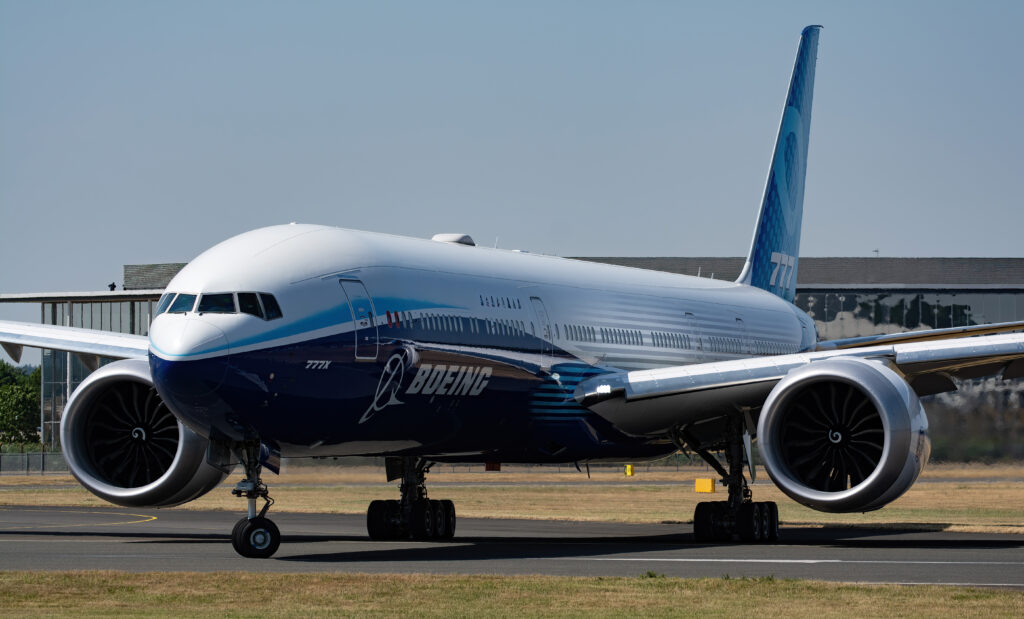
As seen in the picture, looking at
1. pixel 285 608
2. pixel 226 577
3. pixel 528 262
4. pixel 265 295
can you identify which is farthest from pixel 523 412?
pixel 285 608

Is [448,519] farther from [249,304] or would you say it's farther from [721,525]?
[249,304]

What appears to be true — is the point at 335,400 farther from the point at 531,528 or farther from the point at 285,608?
the point at 531,528

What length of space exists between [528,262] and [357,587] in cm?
1031

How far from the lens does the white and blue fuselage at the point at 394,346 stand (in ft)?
59.2

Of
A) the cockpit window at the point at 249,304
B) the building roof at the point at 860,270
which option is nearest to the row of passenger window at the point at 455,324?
the cockpit window at the point at 249,304

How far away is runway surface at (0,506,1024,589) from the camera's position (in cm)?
1788

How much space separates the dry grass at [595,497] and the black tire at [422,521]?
318 inches

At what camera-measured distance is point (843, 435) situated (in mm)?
21500

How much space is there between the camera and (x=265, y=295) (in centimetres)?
1839

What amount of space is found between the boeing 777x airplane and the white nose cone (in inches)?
1.0

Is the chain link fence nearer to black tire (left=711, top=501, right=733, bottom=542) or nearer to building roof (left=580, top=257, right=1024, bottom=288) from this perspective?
building roof (left=580, top=257, right=1024, bottom=288)

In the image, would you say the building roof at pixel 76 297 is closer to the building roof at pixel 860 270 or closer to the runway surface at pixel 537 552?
the building roof at pixel 860 270

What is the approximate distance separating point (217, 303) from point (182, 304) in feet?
1.43

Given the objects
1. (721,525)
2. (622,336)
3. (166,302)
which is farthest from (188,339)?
(721,525)
